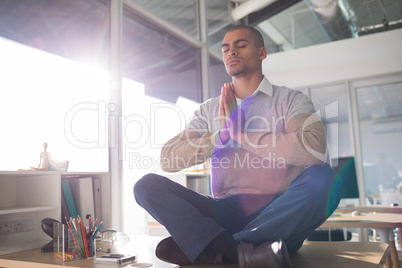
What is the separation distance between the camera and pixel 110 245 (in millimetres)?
1923

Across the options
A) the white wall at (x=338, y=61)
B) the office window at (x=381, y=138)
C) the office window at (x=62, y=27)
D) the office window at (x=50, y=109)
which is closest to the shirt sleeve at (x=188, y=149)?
the office window at (x=50, y=109)

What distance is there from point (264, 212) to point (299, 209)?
4.5 inches

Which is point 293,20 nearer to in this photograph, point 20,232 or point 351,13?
point 351,13

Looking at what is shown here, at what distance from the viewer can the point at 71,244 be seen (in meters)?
1.56

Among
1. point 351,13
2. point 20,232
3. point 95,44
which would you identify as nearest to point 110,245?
point 20,232

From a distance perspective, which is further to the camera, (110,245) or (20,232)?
(20,232)

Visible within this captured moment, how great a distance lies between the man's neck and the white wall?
3.63 meters

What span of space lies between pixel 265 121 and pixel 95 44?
6.27ft

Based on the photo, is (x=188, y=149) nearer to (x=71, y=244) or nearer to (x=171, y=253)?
(x=171, y=253)

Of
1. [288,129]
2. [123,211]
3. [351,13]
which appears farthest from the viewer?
[351,13]

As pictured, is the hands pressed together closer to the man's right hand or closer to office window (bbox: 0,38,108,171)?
the man's right hand

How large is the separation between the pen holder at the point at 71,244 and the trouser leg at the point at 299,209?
735mm

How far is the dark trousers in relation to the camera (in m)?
1.16

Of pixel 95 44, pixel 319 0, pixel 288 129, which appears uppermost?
pixel 319 0
